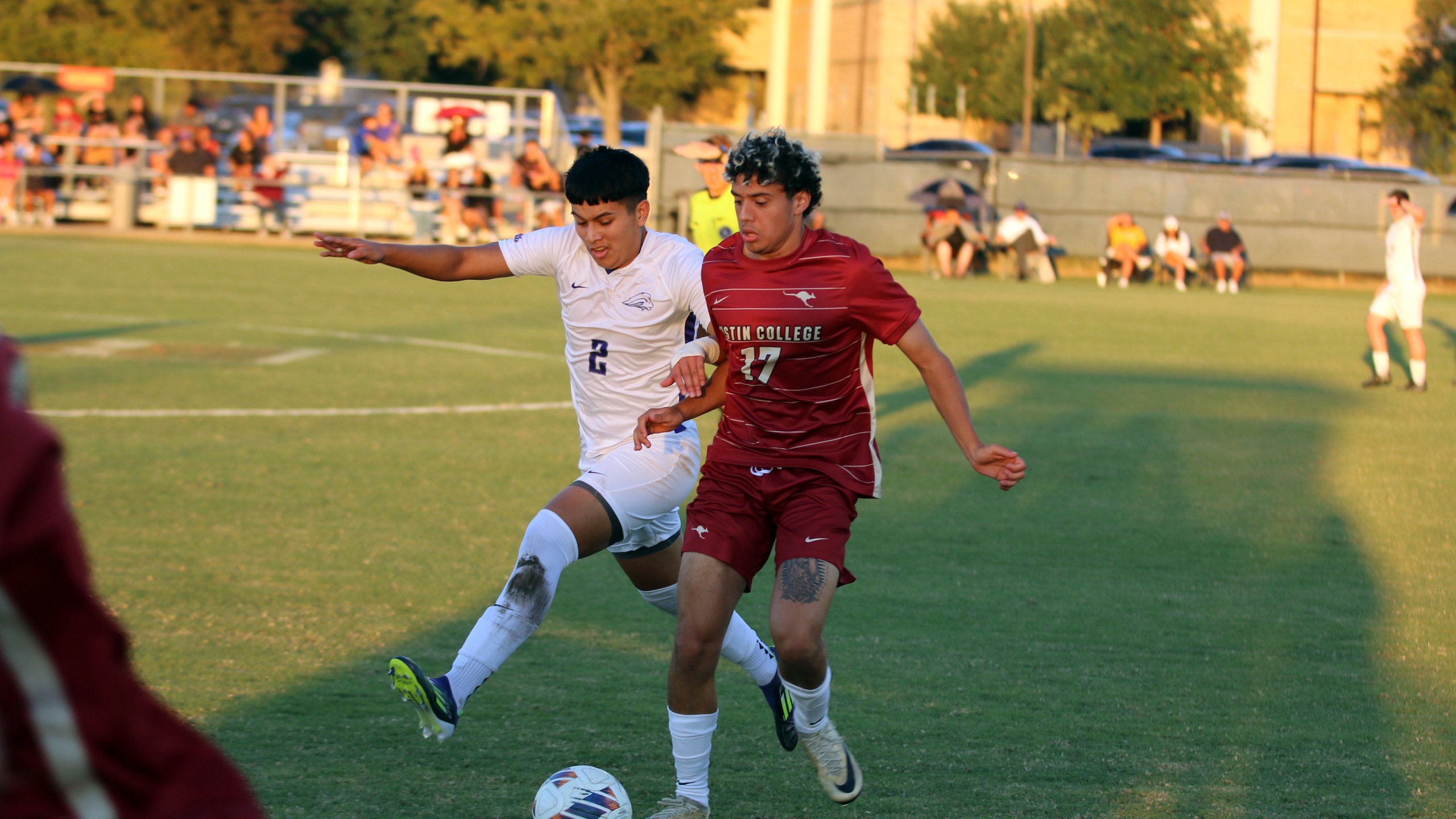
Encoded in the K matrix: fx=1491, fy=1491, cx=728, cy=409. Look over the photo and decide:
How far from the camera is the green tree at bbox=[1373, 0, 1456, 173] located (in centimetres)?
4859

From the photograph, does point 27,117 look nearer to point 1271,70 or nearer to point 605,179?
point 605,179

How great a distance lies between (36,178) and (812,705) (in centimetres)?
3038

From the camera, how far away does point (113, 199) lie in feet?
99.0

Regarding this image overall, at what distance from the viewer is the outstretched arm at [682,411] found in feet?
16.3

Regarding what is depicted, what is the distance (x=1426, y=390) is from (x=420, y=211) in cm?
1974

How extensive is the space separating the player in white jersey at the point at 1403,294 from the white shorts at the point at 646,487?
12.4 meters

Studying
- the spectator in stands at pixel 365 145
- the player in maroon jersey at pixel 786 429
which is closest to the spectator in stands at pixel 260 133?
the spectator in stands at pixel 365 145

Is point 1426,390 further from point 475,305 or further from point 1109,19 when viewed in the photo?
point 1109,19

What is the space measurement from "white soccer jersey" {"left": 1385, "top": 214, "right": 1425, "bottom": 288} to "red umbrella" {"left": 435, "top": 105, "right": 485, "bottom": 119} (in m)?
19.9

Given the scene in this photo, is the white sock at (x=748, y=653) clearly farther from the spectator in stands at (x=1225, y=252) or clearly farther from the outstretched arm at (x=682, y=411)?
the spectator in stands at (x=1225, y=252)

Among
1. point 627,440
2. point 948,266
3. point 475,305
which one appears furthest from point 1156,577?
point 948,266

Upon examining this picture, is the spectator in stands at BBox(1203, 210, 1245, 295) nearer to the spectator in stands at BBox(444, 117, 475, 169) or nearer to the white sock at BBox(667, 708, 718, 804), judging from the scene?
the spectator in stands at BBox(444, 117, 475, 169)

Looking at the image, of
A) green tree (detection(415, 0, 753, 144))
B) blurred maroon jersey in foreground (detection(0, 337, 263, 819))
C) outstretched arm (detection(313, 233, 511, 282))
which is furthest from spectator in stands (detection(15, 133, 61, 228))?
blurred maroon jersey in foreground (detection(0, 337, 263, 819))

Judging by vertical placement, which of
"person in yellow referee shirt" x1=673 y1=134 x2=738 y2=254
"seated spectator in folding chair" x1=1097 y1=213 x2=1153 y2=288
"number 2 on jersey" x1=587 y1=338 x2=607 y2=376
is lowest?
"number 2 on jersey" x1=587 y1=338 x2=607 y2=376
